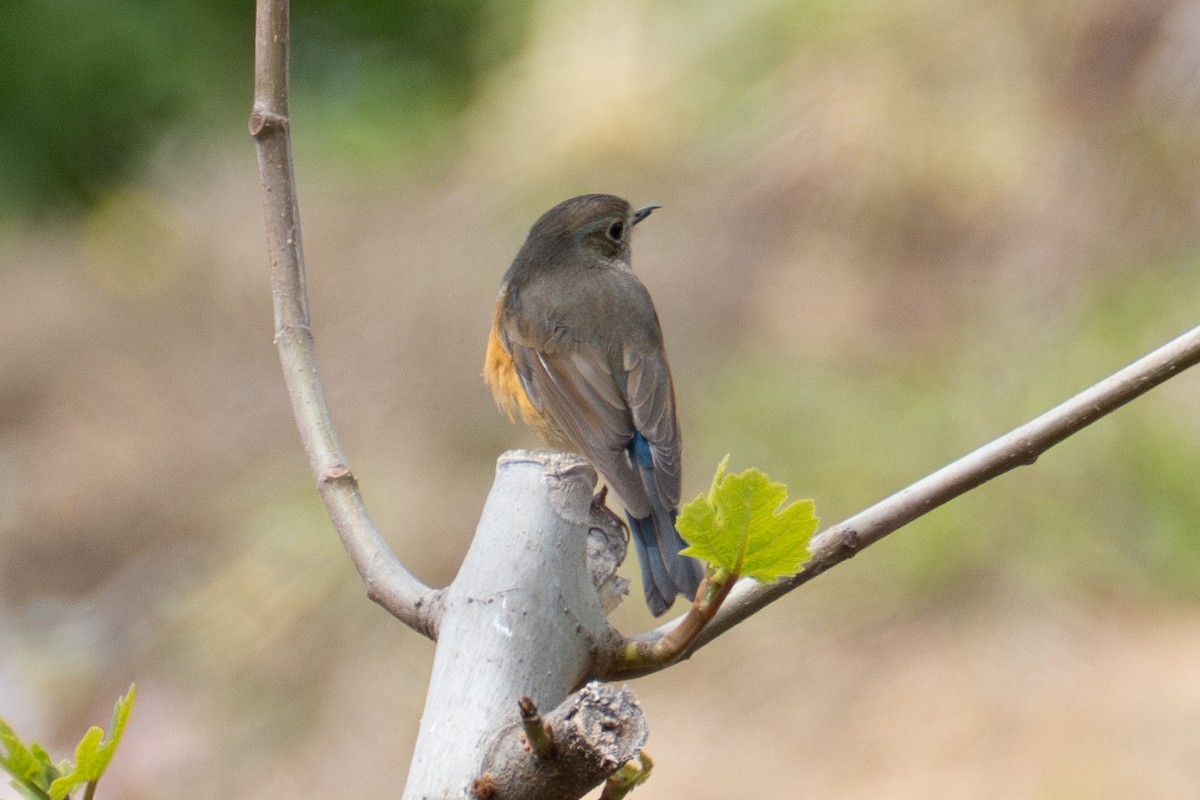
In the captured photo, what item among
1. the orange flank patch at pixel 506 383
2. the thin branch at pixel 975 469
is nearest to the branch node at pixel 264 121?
the thin branch at pixel 975 469

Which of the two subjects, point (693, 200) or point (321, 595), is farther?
point (693, 200)

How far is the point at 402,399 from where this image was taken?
591 centimetres

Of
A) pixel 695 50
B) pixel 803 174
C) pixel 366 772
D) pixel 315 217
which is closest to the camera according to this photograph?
pixel 366 772

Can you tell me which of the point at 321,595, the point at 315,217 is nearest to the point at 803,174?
the point at 321,595

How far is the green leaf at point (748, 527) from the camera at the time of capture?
1034 mm

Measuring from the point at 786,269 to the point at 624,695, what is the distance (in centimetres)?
458

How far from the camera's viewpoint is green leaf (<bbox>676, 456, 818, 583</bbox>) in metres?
1.03

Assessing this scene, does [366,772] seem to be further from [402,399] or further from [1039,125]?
[1039,125]

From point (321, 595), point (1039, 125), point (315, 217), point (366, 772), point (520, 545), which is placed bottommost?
point (520, 545)

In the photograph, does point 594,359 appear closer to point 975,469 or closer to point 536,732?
point 975,469

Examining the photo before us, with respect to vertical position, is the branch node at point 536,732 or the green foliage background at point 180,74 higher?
the green foliage background at point 180,74

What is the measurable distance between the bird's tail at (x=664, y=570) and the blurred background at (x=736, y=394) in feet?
4.81

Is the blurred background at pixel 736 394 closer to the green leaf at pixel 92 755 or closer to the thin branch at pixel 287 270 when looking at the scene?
the thin branch at pixel 287 270

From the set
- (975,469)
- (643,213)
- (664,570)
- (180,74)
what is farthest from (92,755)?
(180,74)
